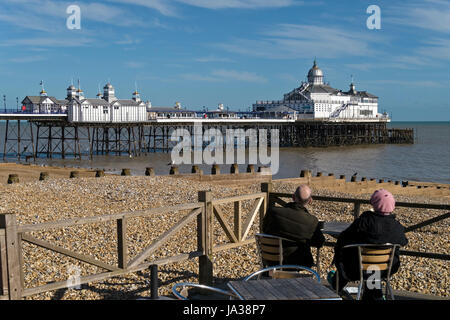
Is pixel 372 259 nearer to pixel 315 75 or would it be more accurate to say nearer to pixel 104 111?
pixel 104 111

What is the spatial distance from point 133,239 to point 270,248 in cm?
473

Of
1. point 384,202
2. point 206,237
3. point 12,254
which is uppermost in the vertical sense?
point 384,202

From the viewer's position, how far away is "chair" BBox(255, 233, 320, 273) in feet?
17.7

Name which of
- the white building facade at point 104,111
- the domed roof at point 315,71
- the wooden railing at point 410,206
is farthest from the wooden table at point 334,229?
the domed roof at point 315,71

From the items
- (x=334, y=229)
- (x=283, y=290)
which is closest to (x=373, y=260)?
(x=283, y=290)

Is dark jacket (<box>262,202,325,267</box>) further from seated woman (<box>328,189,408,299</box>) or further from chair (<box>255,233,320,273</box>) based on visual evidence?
seated woman (<box>328,189,408,299</box>)

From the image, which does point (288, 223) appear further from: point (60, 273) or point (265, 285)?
point (60, 273)

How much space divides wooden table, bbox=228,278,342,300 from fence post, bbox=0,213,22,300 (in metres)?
2.06

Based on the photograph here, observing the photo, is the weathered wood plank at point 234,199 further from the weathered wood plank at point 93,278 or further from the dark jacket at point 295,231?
the dark jacket at point 295,231

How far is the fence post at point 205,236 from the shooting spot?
6422 mm

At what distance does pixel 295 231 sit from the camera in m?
5.45

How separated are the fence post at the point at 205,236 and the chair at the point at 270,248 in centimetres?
103

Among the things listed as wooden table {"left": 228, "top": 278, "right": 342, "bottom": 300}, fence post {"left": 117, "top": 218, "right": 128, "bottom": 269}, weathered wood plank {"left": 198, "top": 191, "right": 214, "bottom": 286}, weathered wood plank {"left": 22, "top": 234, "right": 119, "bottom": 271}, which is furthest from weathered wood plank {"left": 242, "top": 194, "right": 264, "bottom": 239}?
wooden table {"left": 228, "top": 278, "right": 342, "bottom": 300}
